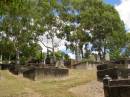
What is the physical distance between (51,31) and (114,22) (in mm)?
10117

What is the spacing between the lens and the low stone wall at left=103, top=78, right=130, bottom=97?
2209 cm

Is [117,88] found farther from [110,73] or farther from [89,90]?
[110,73]

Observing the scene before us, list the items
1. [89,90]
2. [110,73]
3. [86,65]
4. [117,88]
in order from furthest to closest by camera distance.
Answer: [86,65] → [110,73] → [89,90] → [117,88]

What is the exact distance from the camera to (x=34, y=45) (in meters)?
52.8

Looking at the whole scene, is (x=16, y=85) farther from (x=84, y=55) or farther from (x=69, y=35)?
(x=84, y=55)

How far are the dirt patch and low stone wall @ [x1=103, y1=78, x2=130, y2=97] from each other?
143 centimetres

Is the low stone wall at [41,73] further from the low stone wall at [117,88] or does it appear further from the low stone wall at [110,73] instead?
the low stone wall at [117,88]

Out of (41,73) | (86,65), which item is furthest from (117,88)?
(86,65)

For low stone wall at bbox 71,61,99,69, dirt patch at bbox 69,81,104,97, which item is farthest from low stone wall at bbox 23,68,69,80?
low stone wall at bbox 71,61,99,69

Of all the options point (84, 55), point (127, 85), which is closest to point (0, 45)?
point (84, 55)

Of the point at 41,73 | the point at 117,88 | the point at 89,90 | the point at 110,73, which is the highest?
the point at 41,73

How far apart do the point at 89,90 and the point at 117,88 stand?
3.50 meters

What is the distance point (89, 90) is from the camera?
25.7 meters

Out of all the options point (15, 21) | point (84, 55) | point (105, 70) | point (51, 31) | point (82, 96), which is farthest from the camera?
point (84, 55)
